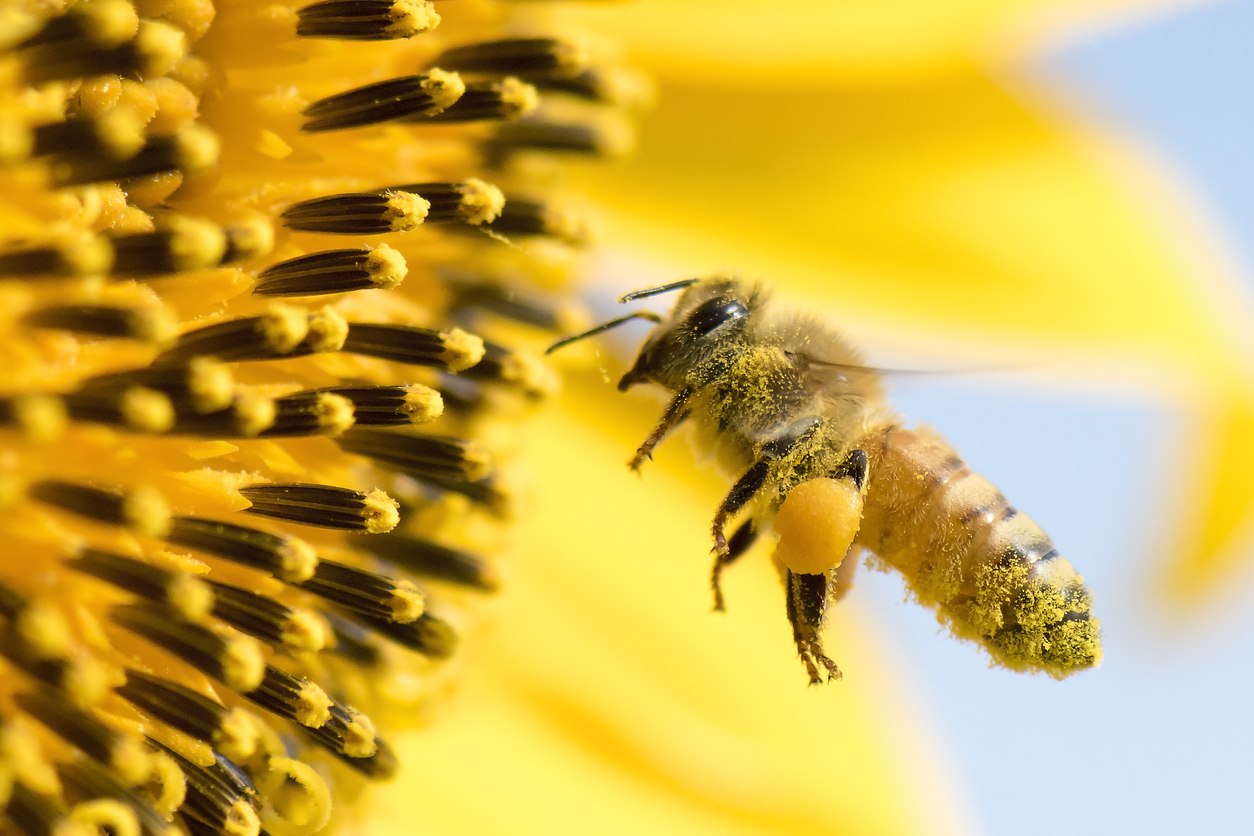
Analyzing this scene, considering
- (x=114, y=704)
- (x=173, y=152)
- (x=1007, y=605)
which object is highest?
(x=173, y=152)

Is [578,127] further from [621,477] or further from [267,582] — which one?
[267,582]

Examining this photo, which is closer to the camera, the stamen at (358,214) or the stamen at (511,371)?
the stamen at (358,214)

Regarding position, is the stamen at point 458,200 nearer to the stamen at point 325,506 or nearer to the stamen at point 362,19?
the stamen at point 362,19

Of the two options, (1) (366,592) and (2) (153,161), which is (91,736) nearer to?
(1) (366,592)

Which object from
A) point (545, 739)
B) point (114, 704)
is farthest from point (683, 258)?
point (114, 704)

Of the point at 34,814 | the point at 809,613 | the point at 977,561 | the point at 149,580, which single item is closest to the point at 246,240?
the point at 149,580

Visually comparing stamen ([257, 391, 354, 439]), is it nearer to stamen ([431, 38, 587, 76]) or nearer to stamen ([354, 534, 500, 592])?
stamen ([354, 534, 500, 592])

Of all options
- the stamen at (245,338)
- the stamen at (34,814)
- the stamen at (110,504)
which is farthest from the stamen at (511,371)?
the stamen at (34,814)
